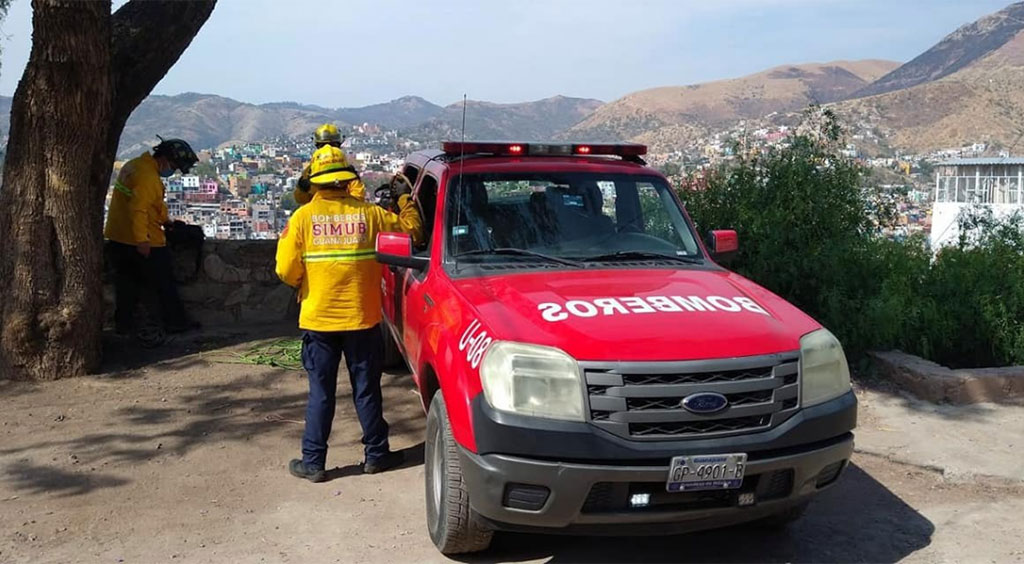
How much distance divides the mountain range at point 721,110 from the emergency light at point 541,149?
0.73 feet

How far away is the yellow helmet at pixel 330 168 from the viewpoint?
4883mm

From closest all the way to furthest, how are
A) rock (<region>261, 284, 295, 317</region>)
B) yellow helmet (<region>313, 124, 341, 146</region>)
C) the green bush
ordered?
the green bush < yellow helmet (<region>313, 124, 341, 146</region>) < rock (<region>261, 284, 295, 317</region>)

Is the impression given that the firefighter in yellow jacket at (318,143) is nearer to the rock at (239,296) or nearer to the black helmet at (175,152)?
the black helmet at (175,152)

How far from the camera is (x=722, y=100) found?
31.8 metres

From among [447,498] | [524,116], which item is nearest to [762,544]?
[447,498]

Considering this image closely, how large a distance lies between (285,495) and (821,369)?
2.94 meters

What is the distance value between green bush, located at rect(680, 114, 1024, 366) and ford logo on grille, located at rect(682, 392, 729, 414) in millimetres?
3666

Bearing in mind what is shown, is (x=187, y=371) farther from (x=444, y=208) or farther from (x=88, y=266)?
(x=444, y=208)

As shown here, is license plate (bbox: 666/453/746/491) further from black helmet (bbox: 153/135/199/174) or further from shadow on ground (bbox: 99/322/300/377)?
black helmet (bbox: 153/135/199/174)

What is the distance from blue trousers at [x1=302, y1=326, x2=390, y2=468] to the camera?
5004mm

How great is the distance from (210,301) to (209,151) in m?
4.76

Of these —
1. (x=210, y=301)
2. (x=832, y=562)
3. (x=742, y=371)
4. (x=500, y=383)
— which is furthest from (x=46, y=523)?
(x=210, y=301)

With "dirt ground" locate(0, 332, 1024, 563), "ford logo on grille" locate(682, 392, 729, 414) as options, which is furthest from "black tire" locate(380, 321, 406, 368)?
"ford logo on grille" locate(682, 392, 729, 414)

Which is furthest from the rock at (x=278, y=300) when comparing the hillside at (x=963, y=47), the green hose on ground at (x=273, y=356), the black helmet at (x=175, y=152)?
the hillside at (x=963, y=47)
